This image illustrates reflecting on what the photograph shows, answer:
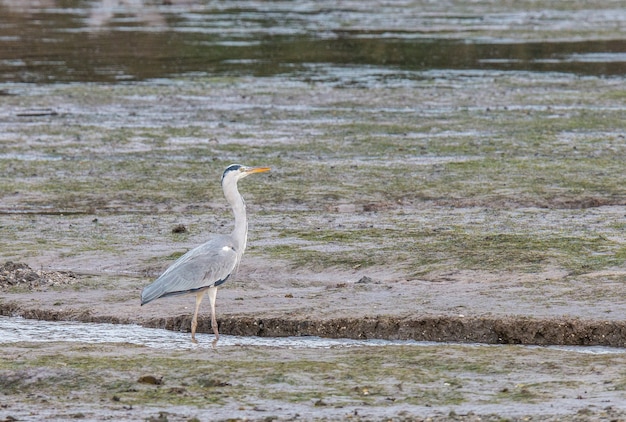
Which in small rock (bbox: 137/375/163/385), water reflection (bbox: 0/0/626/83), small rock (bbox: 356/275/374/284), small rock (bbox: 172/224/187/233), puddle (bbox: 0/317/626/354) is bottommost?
puddle (bbox: 0/317/626/354)

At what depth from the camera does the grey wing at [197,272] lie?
32.2 ft

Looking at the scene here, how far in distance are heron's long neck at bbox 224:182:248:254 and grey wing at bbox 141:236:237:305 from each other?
0.58 ft

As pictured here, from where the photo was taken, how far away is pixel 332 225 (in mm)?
14570

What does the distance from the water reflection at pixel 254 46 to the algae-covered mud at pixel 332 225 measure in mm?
340

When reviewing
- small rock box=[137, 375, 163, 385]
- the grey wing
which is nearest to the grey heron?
the grey wing

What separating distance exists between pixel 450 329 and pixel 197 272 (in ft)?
7.04

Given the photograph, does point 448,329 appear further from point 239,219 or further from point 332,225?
point 332,225

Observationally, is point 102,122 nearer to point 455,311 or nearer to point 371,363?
point 455,311

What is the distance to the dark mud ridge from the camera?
1010 centimetres

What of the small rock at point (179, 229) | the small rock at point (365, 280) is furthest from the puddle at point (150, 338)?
the small rock at point (179, 229)

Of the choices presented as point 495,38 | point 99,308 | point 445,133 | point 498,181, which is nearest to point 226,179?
point 99,308

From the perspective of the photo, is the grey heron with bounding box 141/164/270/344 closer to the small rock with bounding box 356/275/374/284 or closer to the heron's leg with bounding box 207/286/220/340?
the heron's leg with bounding box 207/286/220/340

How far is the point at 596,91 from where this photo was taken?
1054 inches

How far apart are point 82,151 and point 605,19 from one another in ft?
108
